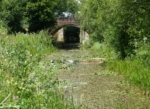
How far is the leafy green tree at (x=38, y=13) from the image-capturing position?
30.0m

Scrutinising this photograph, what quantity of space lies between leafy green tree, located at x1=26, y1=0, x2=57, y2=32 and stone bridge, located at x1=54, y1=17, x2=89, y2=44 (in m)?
5.39

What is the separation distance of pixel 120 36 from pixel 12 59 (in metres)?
7.87

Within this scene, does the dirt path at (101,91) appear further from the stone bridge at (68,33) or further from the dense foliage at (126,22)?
the stone bridge at (68,33)

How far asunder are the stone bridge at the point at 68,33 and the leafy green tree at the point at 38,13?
5.39 metres

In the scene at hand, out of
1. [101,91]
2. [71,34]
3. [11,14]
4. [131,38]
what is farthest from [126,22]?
[71,34]

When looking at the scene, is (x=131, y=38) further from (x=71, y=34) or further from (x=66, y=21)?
(x=71, y=34)

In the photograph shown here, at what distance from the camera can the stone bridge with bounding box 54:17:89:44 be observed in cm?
3700

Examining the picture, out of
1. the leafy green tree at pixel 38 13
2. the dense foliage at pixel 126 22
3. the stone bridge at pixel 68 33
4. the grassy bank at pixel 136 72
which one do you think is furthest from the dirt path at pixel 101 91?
the stone bridge at pixel 68 33

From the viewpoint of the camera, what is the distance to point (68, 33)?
50.3m

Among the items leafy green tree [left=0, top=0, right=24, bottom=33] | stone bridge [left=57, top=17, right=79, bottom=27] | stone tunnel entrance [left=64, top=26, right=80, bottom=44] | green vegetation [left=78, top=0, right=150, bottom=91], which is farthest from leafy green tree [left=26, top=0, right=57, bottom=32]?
stone tunnel entrance [left=64, top=26, right=80, bottom=44]

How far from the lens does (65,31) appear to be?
1917 inches

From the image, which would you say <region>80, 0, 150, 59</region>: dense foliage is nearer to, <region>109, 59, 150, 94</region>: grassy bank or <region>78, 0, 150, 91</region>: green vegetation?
<region>78, 0, 150, 91</region>: green vegetation

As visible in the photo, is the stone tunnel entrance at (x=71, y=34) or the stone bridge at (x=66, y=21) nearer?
the stone bridge at (x=66, y=21)

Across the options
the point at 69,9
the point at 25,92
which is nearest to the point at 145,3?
the point at 25,92
